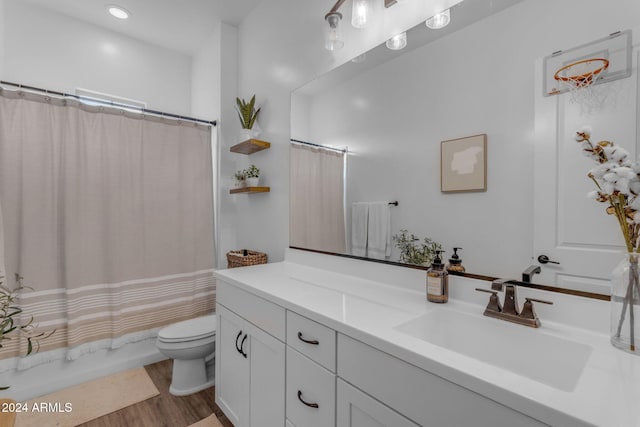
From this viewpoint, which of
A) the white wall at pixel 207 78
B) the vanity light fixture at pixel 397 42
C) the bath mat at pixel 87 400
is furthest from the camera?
the white wall at pixel 207 78

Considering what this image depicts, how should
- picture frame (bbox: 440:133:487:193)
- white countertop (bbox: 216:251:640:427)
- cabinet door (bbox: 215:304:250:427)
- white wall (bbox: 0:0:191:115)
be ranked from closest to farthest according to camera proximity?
white countertop (bbox: 216:251:640:427) < picture frame (bbox: 440:133:487:193) < cabinet door (bbox: 215:304:250:427) < white wall (bbox: 0:0:191:115)

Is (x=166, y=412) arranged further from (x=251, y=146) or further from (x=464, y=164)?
(x=464, y=164)

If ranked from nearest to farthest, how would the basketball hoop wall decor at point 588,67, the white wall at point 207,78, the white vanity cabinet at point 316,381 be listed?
the white vanity cabinet at point 316,381 → the basketball hoop wall decor at point 588,67 → the white wall at point 207,78

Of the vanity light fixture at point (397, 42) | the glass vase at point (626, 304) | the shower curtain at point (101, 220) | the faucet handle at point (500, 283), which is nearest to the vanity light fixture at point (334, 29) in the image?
the vanity light fixture at point (397, 42)

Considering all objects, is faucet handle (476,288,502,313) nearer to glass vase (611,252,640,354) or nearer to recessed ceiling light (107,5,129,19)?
glass vase (611,252,640,354)

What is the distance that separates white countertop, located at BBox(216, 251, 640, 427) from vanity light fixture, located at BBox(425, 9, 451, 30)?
1.01m

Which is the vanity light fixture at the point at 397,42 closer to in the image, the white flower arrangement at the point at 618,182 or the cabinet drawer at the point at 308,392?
the white flower arrangement at the point at 618,182

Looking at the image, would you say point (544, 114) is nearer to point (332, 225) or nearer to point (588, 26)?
point (588, 26)

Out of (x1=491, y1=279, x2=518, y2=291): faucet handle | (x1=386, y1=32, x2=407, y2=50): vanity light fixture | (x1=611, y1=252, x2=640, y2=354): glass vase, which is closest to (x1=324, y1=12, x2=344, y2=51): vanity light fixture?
(x1=386, y1=32, x2=407, y2=50): vanity light fixture

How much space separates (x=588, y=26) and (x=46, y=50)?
3.39m

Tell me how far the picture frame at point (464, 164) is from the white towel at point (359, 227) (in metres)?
0.42

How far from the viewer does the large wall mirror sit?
0.91 m

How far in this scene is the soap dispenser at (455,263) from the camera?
45.6 inches

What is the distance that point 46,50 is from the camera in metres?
2.38
